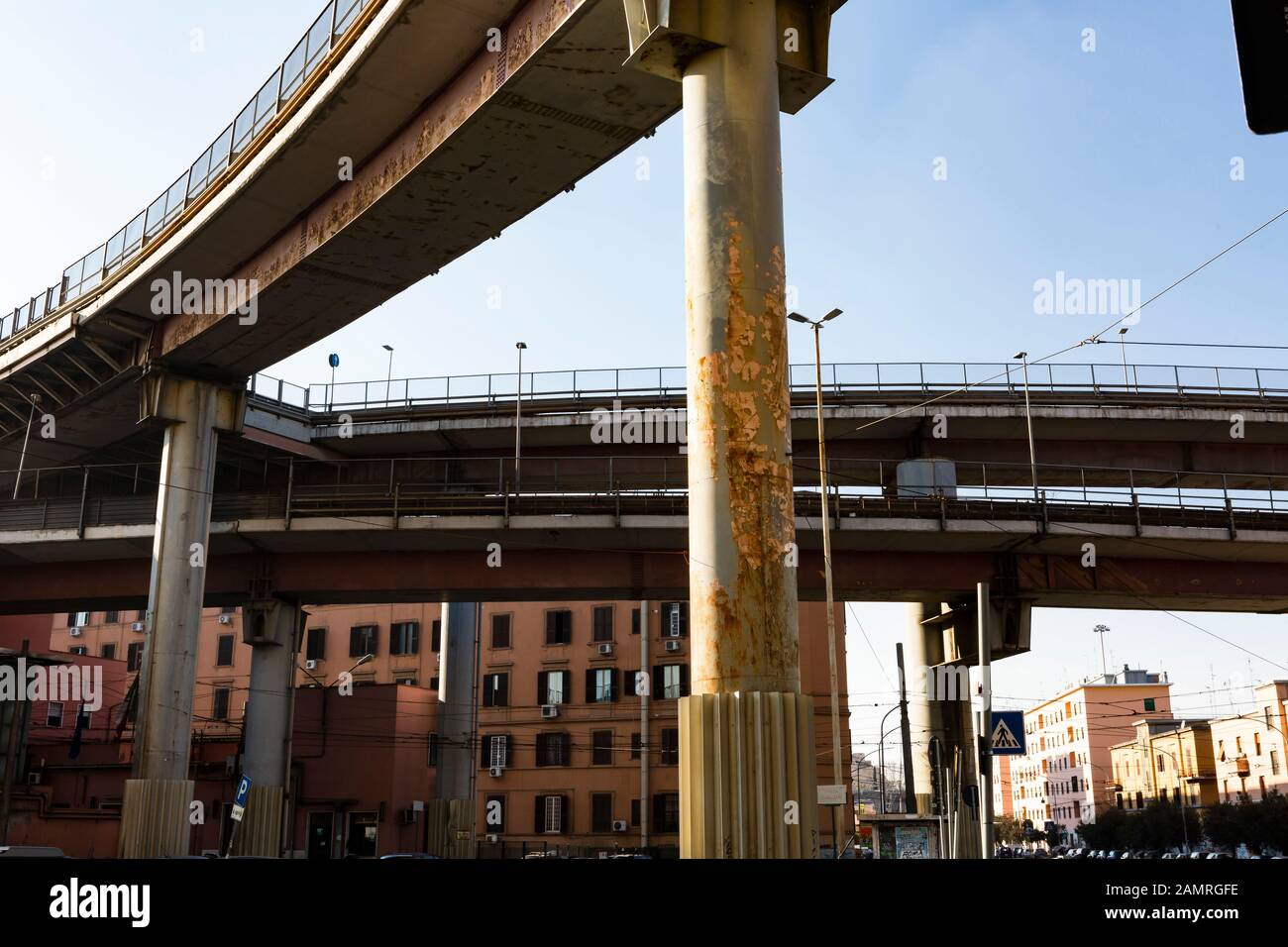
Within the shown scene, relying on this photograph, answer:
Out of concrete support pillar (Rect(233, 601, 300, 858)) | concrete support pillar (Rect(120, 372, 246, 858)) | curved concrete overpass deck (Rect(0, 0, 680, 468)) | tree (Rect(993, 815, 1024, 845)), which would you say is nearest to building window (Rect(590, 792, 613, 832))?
concrete support pillar (Rect(233, 601, 300, 858))

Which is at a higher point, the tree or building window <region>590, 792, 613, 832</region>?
building window <region>590, 792, 613, 832</region>

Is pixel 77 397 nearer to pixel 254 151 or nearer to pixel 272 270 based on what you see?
pixel 272 270

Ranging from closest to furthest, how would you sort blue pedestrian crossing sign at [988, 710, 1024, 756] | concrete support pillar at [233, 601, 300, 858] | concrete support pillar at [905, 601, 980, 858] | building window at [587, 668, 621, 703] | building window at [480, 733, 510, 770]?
blue pedestrian crossing sign at [988, 710, 1024, 756] → concrete support pillar at [233, 601, 300, 858] → concrete support pillar at [905, 601, 980, 858] → building window at [587, 668, 621, 703] → building window at [480, 733, 510, 770]

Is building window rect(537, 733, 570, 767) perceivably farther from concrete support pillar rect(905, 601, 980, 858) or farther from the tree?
the tree

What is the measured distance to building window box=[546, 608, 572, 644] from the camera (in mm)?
64938

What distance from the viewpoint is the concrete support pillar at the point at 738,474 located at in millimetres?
12219

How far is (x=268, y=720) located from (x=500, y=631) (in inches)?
1207

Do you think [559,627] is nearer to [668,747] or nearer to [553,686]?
[553,686]

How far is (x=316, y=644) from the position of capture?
6931 centimetres

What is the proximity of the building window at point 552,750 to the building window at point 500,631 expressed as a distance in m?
6.16

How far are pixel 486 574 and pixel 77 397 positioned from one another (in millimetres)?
14427

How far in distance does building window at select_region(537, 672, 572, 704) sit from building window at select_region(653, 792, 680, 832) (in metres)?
8.06

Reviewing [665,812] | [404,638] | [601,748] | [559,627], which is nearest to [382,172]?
[665,812]
